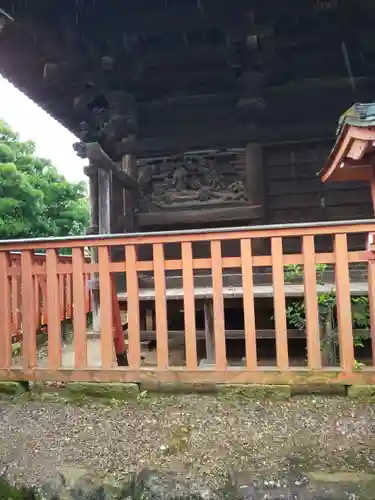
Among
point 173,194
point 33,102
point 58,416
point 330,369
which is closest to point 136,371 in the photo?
point 58,416

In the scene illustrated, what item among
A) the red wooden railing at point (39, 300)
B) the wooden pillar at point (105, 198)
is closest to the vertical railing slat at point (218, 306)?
the red wooden railing at point (39, 300)

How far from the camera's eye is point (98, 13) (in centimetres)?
444

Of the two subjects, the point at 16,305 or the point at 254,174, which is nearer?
the point at 16,305

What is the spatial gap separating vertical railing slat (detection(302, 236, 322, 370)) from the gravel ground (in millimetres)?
281

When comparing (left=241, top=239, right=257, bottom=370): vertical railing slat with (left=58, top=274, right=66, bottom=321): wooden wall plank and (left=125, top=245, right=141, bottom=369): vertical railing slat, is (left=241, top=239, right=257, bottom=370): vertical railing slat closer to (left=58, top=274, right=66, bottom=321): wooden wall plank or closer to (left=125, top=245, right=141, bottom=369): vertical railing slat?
(left=125, top=245, right=141, bottom=369): vertical railing slat

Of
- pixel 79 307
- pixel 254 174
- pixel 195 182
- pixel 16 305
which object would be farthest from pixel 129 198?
pixel 79 307

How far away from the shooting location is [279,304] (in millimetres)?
2820

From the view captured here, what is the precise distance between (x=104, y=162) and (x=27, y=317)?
7.51 feet

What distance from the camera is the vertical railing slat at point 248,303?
2.81m

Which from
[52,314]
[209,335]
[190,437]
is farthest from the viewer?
[209,335]

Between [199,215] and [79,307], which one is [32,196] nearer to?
[199,215]

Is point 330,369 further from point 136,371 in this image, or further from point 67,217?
point 67,217

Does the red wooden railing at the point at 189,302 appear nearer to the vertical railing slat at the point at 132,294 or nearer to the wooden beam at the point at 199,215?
the vertical railing slat at the point at 132,294

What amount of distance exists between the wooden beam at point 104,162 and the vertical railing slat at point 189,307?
2214mm
